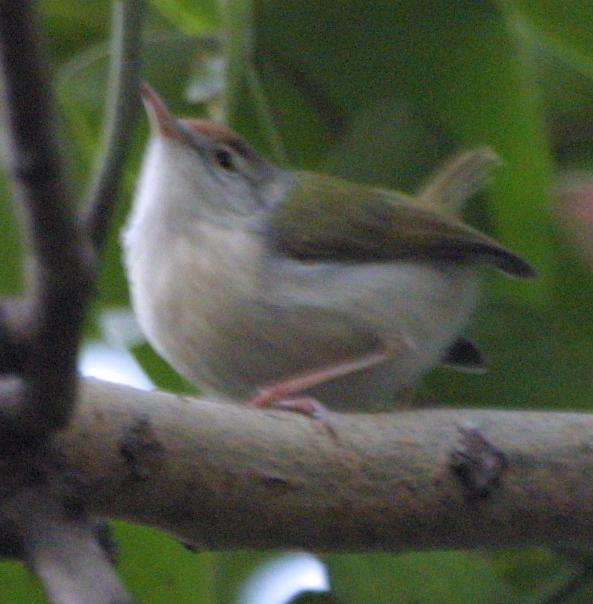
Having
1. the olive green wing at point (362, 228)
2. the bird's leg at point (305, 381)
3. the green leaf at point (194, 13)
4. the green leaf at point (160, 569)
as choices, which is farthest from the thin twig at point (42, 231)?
the olive green wing at point (362, 228)

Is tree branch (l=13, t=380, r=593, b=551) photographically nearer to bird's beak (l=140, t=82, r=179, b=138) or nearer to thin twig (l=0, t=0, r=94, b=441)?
thin twig (l=0, t=0, r=94, b=441)

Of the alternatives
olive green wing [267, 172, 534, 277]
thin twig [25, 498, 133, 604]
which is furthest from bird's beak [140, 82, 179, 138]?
thin twig [25, 498, 133, 604]

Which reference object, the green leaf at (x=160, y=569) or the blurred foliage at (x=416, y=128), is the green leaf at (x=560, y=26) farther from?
the green leaf at (x=160, y=569)

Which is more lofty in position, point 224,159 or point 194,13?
point 194,13

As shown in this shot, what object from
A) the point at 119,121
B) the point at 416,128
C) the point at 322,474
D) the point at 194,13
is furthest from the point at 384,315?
the point at 119,121

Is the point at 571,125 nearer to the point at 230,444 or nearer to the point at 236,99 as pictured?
the point at 236,99

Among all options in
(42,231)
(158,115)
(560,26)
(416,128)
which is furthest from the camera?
(158,115)

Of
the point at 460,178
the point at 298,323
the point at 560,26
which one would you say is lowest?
the point at 298,323

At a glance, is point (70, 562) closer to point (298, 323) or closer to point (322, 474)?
point (322, 474)
